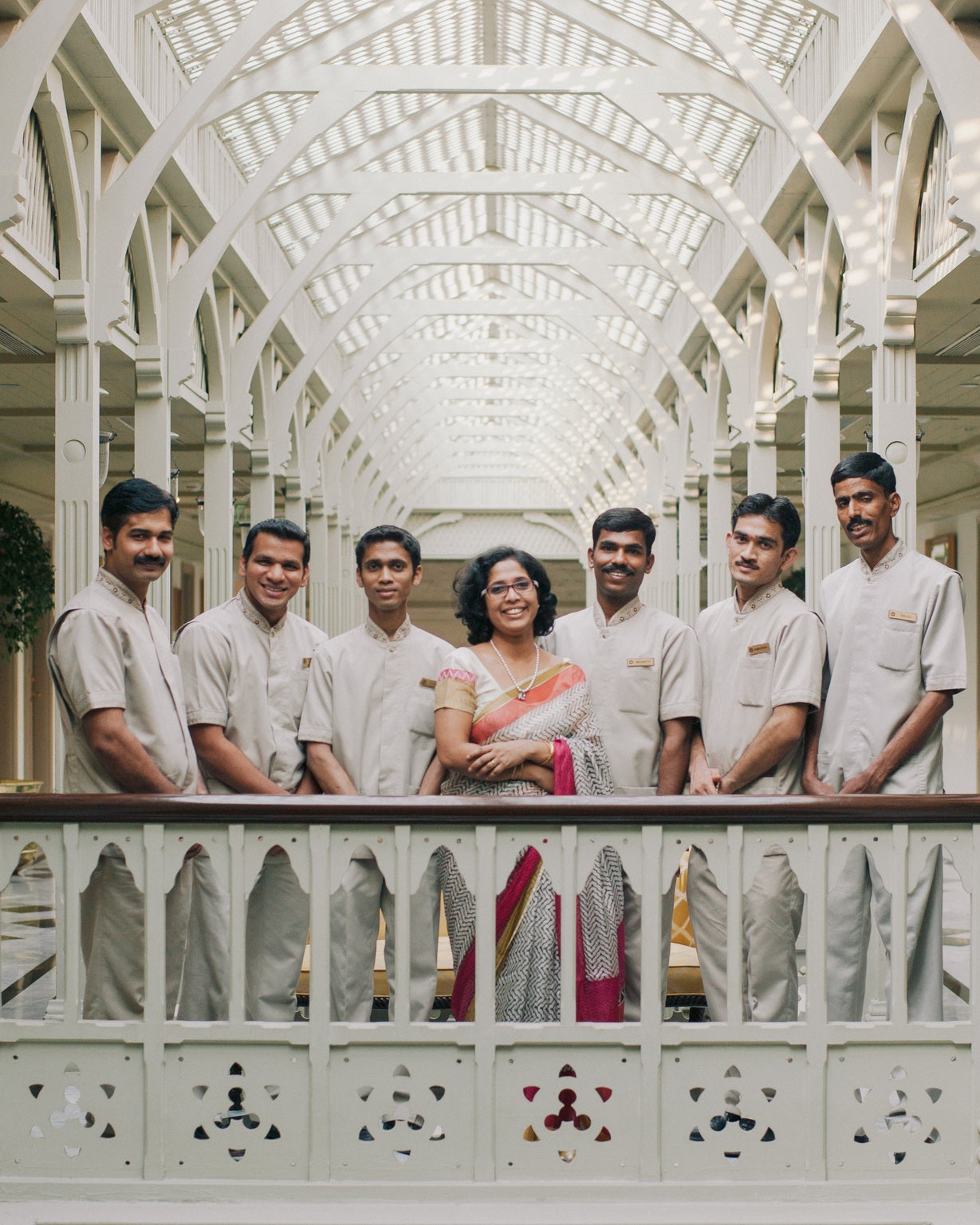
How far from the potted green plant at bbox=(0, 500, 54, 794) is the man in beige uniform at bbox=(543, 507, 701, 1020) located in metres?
9.60

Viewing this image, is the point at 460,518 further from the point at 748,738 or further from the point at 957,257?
the point at 748,738

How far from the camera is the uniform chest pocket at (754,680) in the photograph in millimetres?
4242

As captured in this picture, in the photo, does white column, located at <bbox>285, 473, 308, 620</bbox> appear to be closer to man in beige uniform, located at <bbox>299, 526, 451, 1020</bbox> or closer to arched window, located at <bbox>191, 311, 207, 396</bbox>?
arched window, located at <bbox>191, 311, 207, 396</bbox>

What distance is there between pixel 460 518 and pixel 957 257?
87.9ft

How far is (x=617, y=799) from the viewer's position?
340cm

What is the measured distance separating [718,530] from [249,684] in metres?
10.2

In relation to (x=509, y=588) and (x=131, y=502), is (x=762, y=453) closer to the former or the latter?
(x=509, y=588)

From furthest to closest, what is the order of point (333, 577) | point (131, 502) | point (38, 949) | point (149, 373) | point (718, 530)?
point (333, 577) → point (718, 530) → point (149, 373) → point (38, 949) → point (131, 502)

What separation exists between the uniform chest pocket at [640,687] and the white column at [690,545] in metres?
11.7

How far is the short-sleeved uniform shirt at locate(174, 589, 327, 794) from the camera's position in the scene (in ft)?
13.8

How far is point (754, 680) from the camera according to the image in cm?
425

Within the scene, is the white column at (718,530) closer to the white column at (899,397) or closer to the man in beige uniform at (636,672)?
the white column at (899,397)

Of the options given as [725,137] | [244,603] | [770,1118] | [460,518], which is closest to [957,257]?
[244,603]

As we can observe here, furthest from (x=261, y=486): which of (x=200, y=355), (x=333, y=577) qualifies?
(x=333, y=577)
